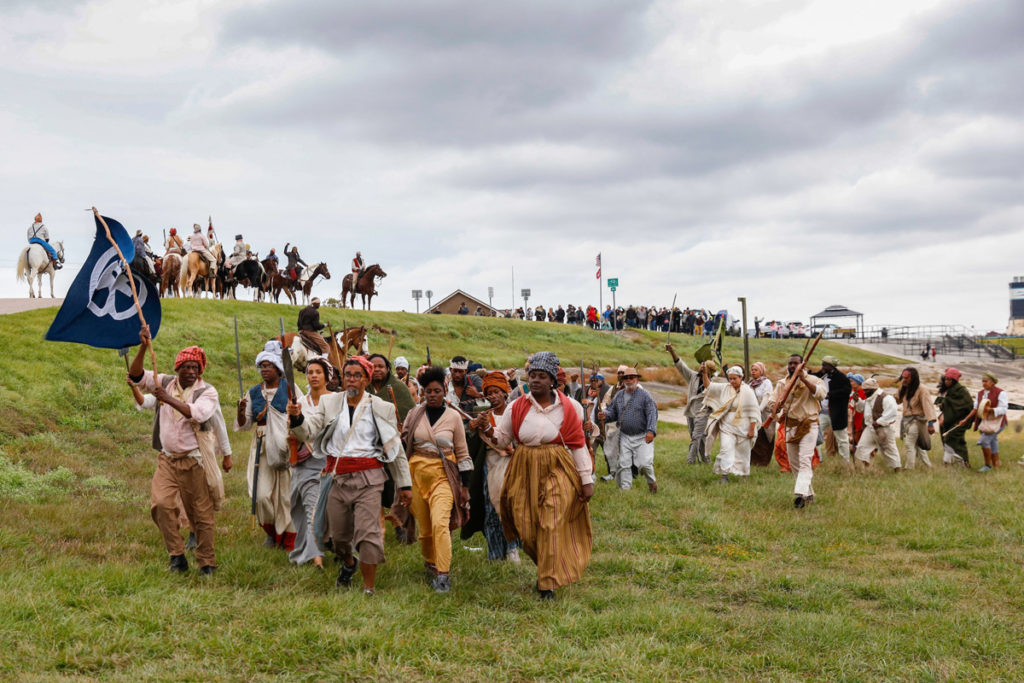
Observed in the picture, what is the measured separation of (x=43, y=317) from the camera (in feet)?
66.2

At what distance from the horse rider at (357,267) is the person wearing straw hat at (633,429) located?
24768 millimetres

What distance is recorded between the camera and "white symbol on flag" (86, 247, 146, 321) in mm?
7242

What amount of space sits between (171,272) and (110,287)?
21.6 metres

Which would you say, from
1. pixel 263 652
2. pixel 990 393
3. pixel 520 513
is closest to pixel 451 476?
pixel 520 513

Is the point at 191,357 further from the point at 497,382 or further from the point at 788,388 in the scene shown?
the point at 788,388

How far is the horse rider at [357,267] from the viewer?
115 feet

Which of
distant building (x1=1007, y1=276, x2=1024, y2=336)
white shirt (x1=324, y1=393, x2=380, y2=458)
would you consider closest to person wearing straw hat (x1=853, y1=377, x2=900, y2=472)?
white shirt (x1=324, y1=393, x2=380, y2=458)

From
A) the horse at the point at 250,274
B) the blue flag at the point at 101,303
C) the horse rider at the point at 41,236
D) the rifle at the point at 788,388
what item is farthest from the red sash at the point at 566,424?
the horse at the point at 250,274

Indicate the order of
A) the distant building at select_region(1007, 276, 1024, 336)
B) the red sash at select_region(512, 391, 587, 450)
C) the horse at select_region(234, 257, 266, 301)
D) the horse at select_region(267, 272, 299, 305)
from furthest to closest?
1. the distant building at select_region(1007, 276, 1024, 336)
2. the horse at select_region(267, 272, 299, 305)
3. the horse at select_region(234, 257, 266, 301)
4. the red sash at select_region(512, 391, 587, 450)

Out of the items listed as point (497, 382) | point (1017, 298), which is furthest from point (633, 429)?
point (1017, 298)

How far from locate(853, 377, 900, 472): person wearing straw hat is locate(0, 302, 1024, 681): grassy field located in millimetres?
1385

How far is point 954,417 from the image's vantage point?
1367 cm

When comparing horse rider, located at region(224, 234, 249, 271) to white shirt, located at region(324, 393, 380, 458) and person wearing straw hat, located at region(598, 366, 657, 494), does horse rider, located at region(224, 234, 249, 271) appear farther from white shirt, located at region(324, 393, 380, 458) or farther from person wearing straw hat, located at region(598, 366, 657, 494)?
white shirt, located at region(324, 393, 380, 458)

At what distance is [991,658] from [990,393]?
9.59 m
